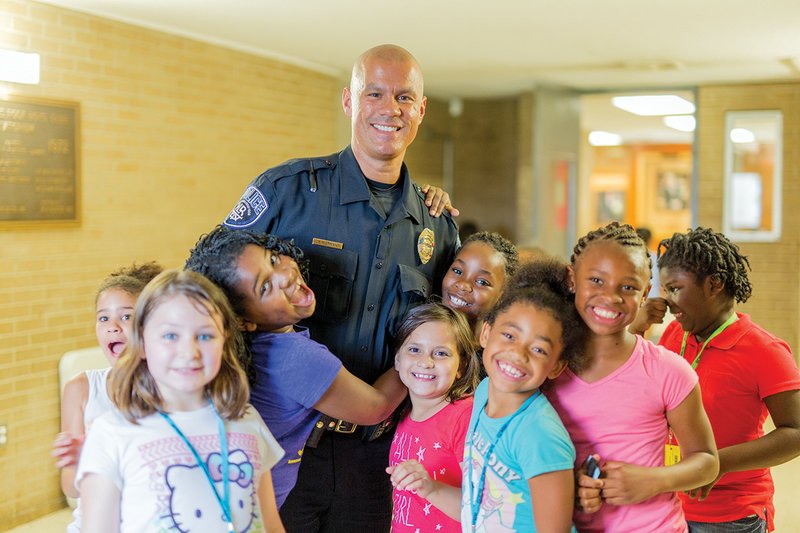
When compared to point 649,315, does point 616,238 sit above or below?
above

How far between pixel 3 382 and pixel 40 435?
0.46 metres

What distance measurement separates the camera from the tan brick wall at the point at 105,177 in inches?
186

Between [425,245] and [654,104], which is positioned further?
[654,104]

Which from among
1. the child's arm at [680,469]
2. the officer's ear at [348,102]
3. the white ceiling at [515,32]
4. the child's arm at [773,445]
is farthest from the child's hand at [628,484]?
the white ceiling at [515,32]

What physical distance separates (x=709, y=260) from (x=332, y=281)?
1110 mm

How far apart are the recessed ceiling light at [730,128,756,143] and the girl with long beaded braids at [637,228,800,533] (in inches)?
280

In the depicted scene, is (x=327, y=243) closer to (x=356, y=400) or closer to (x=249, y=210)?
(x=249, y=210)

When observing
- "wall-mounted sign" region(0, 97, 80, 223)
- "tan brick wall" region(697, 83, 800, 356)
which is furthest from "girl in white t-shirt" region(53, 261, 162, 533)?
"tan brick wall" region(697, 83, 800, 356)

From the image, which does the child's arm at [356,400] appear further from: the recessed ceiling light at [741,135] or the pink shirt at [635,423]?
the recessed ceiling light at [741,135]

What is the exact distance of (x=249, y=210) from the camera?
7.66ft

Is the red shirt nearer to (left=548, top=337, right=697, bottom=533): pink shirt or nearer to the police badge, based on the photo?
(left=548, top=337, right=697, bottom=533): pink shirt

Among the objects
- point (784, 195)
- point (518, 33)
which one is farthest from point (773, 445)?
point (784, 195)

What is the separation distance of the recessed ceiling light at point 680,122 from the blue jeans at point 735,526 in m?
9.92

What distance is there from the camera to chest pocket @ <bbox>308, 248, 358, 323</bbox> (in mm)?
2373
